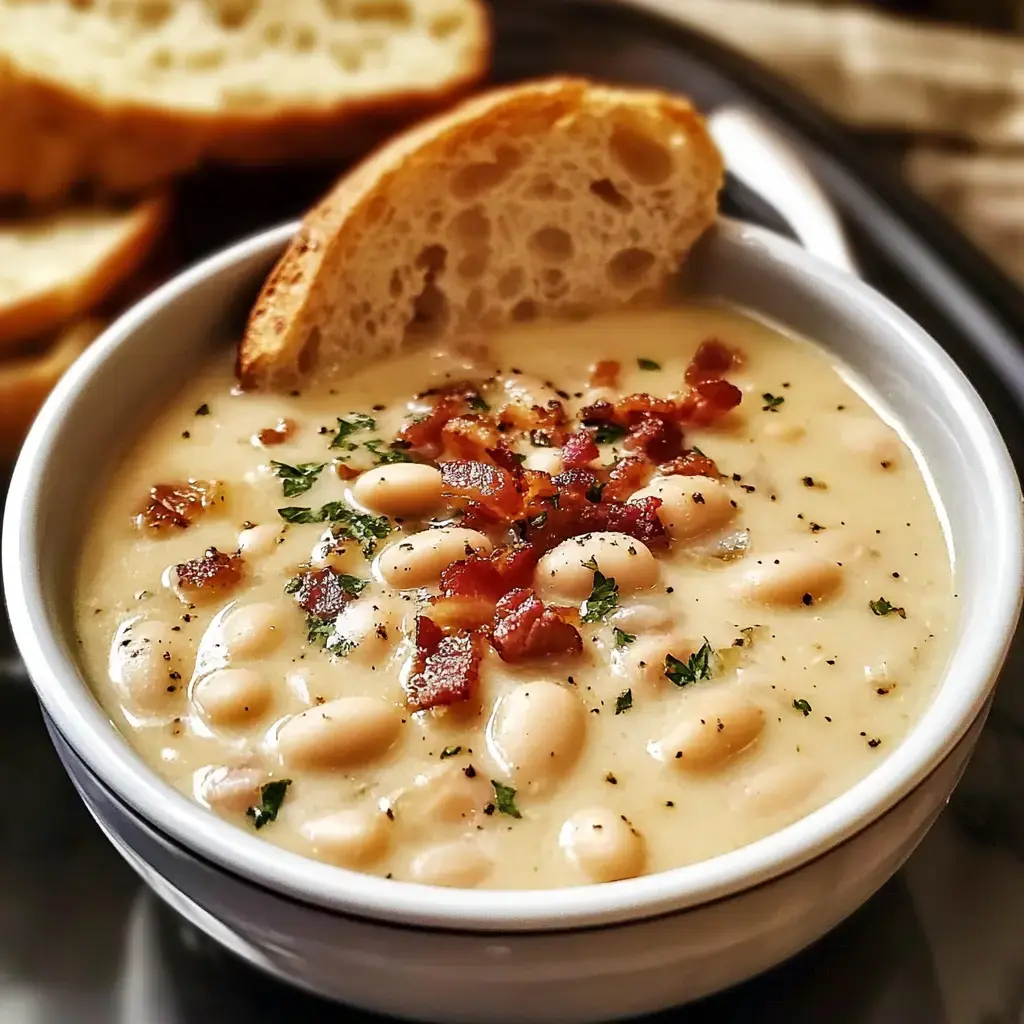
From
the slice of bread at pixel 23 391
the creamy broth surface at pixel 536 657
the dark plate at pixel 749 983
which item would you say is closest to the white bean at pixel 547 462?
the creamy broth surface at pixel 536 657

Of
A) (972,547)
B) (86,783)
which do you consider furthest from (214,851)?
(972,547)

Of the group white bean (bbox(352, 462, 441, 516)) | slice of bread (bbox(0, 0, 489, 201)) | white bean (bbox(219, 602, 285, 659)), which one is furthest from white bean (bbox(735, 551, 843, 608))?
slice of bread (bbox(0, 0, 489, 201))

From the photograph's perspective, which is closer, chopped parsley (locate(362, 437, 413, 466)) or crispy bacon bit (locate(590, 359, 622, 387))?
chopped parsley (locate(362, 437, 413, 466))

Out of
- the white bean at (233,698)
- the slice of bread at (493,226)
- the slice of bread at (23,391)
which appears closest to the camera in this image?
the white bean at (233,698)

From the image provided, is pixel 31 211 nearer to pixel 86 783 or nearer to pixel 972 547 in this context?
pixel 86 783

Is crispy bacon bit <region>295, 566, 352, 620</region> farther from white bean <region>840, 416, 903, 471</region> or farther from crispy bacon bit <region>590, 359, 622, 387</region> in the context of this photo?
white bean <region>840, 416, 903, 471</region>

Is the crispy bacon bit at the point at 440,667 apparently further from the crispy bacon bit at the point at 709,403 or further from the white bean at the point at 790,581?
the crispy bacon bit at the point at 709,403
